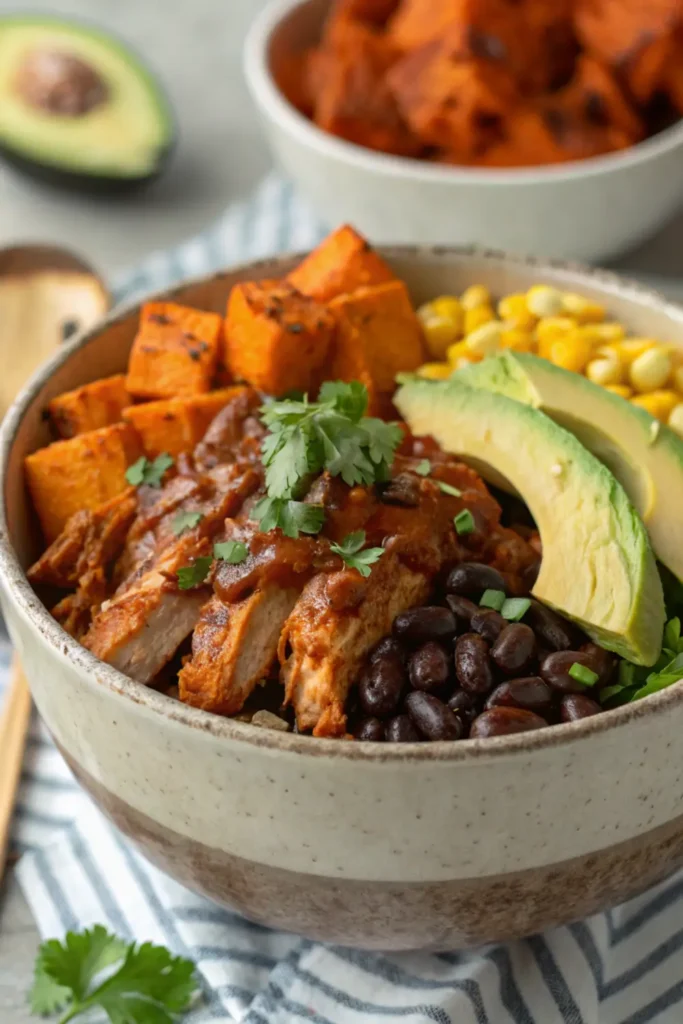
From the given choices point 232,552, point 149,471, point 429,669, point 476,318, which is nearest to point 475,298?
point 476,318

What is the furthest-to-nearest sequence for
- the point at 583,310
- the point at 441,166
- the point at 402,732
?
the point at 441,166
the point at 583,310
the point at 402,732

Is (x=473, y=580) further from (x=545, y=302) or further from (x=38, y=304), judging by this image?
(x=38, y=304)

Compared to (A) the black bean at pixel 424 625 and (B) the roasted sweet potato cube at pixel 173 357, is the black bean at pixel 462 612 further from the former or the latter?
(B) the roasted sweet potato cube at pixel 173 357

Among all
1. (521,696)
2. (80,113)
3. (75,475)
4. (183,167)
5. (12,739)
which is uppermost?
(521,696)

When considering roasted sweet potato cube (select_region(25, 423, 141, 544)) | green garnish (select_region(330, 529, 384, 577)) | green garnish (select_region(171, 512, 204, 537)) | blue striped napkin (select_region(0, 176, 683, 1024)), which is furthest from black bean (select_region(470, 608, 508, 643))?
roasted sweet potato cube (select_region(25, 423, 141, 544))

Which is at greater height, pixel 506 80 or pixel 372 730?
pixel 506 80

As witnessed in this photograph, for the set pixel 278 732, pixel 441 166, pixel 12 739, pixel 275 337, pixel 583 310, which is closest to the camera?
pixel 278 732

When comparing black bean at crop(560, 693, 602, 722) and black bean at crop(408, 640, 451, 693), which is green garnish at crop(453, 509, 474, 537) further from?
black bean at crop(560, 693, 602, 722)
